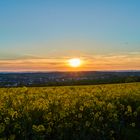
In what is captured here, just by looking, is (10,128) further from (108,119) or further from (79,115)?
(108,119)

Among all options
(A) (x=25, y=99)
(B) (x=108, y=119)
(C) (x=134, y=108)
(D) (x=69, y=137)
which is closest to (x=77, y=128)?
(D) (x=69, y=137)

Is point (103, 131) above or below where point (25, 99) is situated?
below

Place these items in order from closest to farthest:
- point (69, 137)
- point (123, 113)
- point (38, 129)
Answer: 1. point (38, 129)
2. point (69, 137)
3. point (123, 113)

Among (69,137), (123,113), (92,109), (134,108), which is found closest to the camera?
(69,137)

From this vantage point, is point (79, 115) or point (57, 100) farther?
point (57, 100)

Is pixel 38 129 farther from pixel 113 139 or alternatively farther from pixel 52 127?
pixel 113 139

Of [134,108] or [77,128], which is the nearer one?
[77,128]

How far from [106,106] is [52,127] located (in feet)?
12.6

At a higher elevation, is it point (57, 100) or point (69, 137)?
point (57, 100)

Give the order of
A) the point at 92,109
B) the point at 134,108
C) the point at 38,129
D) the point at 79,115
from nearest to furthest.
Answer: the point at 38,129, the point at 79,115, the point at 92,109, the point at 134,108

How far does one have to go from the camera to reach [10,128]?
49.5 ft

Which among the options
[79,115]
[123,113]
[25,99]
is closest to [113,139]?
[79,115]

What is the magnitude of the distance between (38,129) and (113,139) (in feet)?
11.0

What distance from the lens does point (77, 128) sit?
635 inches
